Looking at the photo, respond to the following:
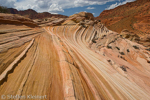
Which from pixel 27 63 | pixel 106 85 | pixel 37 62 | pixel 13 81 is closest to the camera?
pixel 13 81

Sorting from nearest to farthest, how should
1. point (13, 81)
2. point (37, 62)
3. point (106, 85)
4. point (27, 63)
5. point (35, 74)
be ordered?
point (13, 81), point (35, 74), point (27, 63), point (37, 62), point (106, 85)

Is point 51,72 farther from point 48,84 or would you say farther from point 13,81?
point 13,81

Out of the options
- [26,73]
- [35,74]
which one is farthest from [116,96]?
[26,73]

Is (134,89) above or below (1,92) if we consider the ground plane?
below

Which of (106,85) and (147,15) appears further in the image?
(147,15)

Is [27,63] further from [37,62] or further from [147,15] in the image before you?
[147,15]

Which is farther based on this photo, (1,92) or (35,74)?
(35,74)

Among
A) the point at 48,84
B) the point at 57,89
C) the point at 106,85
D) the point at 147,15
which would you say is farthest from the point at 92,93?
the point at 147,15

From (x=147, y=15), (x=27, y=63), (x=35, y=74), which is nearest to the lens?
(x=35, y=74)

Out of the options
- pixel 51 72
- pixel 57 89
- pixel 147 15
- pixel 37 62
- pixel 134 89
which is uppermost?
pixel 147 15
